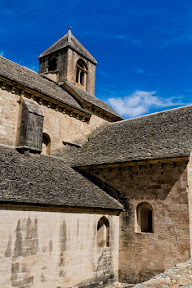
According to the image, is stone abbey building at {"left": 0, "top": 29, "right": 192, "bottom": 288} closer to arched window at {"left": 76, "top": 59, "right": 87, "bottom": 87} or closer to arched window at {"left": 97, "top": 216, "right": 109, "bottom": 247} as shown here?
arched window at {"left": 97, "top": 216, "right": 109, "bottom": 247}

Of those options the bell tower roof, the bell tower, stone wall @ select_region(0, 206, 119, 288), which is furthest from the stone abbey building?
the bell tower roof

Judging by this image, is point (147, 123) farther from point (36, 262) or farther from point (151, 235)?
point (36, 262)

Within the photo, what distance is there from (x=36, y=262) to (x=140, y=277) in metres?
4.74

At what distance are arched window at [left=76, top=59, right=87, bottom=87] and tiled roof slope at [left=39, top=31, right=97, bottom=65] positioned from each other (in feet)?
2.30

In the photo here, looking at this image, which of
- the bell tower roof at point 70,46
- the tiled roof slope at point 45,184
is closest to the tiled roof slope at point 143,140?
the tiled roof slope at point 45,184

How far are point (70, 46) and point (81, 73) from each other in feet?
7.96

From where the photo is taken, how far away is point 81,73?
21969 mm

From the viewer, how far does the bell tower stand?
66.5 ft

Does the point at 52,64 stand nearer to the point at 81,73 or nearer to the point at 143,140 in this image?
the point at 81,73

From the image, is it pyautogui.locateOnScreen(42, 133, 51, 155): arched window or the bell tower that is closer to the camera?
pyautogui.locateOnScreen(42, 133, 51, 155): arched window

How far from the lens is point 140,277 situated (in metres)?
10.8

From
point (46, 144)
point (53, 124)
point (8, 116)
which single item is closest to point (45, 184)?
point (8, 116)

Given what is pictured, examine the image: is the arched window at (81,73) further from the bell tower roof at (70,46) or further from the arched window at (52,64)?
the arched window at (52,64)

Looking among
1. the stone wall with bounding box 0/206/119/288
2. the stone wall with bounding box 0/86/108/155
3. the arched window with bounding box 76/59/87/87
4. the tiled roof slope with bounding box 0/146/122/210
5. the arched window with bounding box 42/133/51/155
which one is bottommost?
the stone wall with bounding box 0/206/119/288
